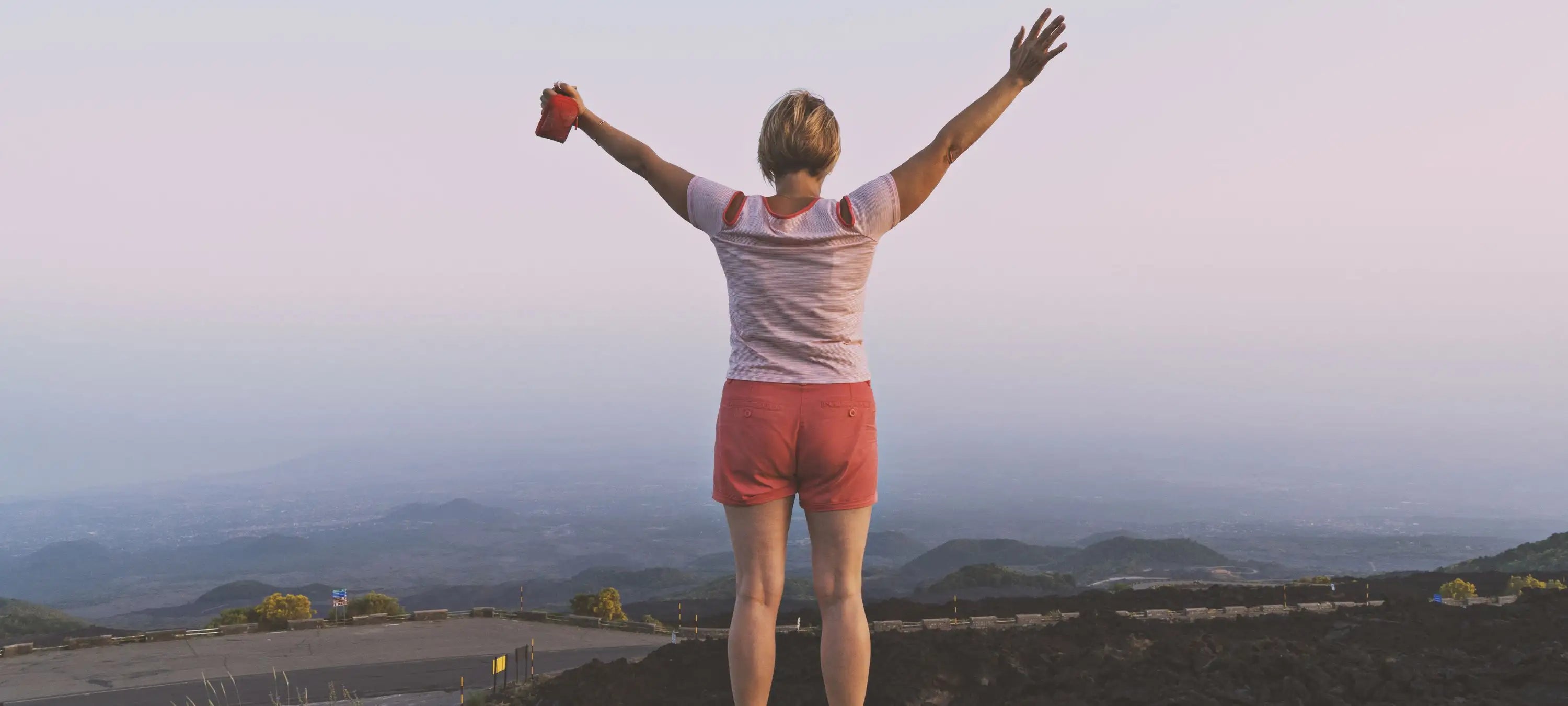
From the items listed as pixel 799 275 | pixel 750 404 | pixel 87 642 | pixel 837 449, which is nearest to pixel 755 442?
pixel 750 404

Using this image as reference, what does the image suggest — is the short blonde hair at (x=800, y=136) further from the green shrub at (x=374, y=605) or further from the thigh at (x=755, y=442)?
the green shrub at (x=374, y=605)

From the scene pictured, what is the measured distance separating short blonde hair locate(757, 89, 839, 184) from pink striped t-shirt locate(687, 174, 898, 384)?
0.15 m

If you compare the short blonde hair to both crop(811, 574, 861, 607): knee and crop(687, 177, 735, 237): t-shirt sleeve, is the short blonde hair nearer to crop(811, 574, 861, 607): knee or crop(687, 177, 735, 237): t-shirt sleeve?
crop(687, 177, 735, 237): t-shirt sleeve

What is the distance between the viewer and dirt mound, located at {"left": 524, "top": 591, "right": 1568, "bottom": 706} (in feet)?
16.4

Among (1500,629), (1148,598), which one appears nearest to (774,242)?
(1500,629)

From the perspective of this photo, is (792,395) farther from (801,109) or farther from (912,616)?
(912,616)

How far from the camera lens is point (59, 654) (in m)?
18.9

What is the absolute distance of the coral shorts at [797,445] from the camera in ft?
9.19

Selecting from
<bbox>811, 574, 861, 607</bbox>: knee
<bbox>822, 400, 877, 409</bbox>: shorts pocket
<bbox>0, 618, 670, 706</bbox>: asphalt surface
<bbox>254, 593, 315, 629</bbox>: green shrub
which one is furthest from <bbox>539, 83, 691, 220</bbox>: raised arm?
<bbox>254, 593, 315, 629</bbox>: green shrub

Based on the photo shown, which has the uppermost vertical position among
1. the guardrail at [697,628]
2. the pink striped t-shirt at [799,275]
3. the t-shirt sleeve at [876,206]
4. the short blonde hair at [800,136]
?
the short blonde hair at [800,136]

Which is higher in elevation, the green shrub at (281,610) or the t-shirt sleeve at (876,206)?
the t-shirt sleeve at (876,206)

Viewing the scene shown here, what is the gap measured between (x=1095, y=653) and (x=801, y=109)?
4465 mm

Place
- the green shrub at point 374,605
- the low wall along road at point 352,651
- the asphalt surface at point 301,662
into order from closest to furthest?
1. the asphalt surface at point 301,662
2. the low wall along road at point 352,651
3. the green shrub at point 374,605

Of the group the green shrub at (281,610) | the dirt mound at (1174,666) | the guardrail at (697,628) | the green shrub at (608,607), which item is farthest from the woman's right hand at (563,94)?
the green shrub at (281,610)
